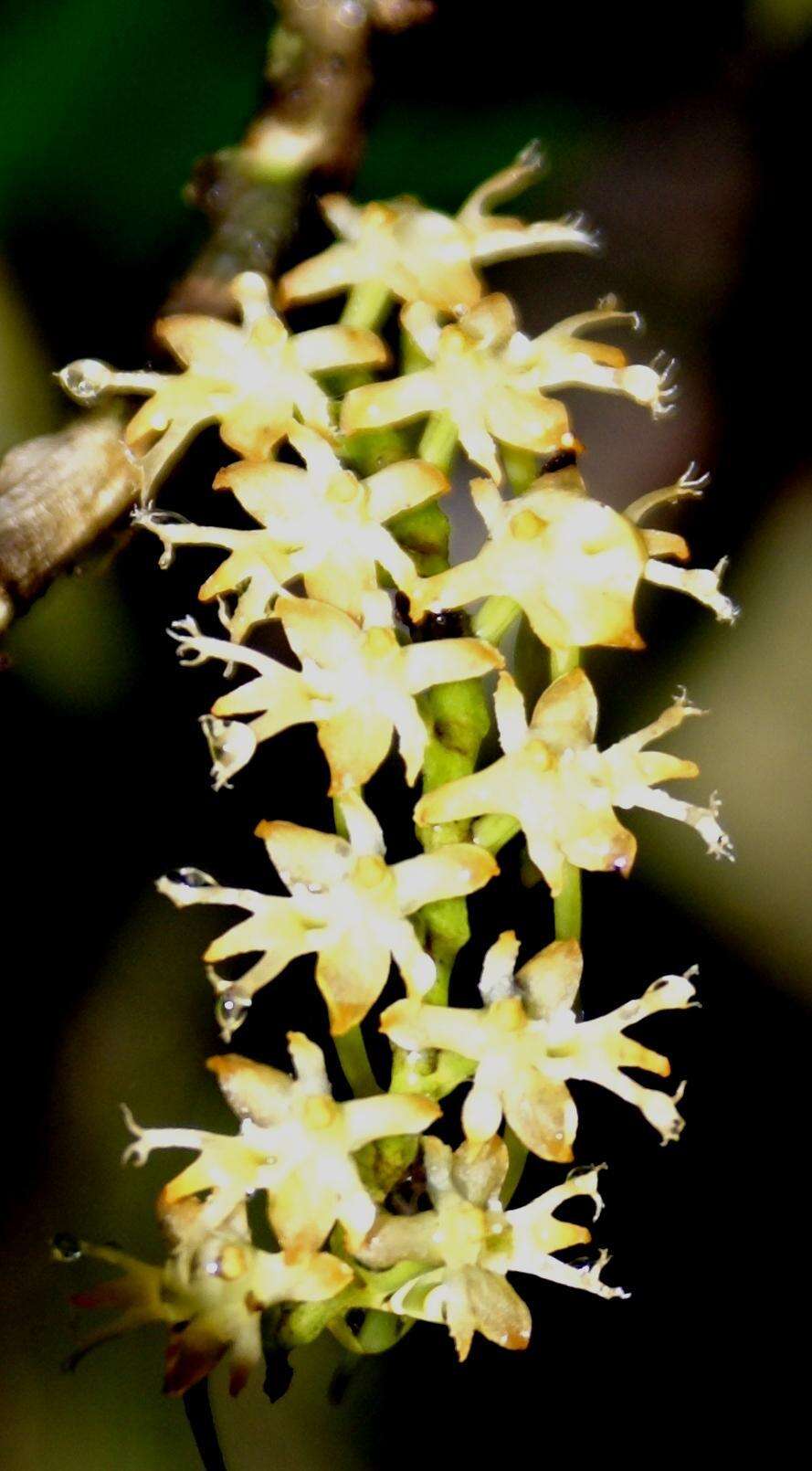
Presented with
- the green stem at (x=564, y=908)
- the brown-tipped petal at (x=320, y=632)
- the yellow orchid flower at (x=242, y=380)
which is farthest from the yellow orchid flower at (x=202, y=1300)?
the yellow orchid flower at (x=242, y=380)

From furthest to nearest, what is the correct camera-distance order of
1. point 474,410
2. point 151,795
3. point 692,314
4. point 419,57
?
point 692,314
point 419,57
point 151,795
point 474,410

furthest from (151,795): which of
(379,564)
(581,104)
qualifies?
(581,104)

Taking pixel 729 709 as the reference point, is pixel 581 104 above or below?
above

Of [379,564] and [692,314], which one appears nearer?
[379,564]

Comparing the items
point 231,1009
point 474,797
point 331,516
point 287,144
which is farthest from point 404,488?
point 287,144

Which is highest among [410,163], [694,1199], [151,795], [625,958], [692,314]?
[410,163]

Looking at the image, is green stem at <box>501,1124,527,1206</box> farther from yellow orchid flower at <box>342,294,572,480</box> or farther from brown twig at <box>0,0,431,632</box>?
brown twig at <box>0,0,431,632</box>

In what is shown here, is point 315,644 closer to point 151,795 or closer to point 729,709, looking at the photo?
point 151,795

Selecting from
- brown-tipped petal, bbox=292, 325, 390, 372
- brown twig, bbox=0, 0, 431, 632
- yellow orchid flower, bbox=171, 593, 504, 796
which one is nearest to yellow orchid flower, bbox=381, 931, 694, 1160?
yellow orchid flower, bbox=171, 593, 504, 796
